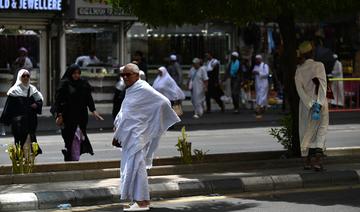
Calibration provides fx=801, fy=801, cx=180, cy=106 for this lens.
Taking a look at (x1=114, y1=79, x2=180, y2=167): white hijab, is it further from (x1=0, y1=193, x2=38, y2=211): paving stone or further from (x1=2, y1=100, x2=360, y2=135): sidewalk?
(x1=2, y1=100, x2=360, y2=135): sidewalk

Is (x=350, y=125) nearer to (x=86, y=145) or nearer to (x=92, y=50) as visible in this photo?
(x=92, y=50)

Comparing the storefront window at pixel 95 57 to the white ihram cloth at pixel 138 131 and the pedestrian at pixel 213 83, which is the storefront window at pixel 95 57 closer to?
the pedestrian at pixel 213 83

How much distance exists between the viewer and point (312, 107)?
35.5 feet

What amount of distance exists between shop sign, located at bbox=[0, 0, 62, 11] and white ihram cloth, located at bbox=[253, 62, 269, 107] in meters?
6.00

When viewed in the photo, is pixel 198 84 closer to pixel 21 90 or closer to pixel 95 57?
pixel 95 57

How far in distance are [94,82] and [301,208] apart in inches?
635

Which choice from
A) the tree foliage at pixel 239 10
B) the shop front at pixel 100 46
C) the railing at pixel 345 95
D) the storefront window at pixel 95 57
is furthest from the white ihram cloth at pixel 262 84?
the tree foliage at pixel 239 10

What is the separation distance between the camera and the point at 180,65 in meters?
26.1

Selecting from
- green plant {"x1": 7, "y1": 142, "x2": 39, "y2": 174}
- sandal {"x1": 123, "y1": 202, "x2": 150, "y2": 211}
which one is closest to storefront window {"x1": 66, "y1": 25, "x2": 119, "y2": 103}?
green plant {"x1": 7, "y1": 142, "x2": 39, "y2": 174}

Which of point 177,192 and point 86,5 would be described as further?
point 86,5

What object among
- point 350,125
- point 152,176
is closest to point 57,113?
point 152,176

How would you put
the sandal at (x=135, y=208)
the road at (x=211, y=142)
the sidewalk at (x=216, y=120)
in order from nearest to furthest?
the sandal at (x=135, y=208) < the road at (x=211, y=142) < the sidewalk at (x=216, y=120)

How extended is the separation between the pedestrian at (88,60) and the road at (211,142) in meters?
5.30

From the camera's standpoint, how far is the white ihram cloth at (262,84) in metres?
23.1
